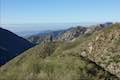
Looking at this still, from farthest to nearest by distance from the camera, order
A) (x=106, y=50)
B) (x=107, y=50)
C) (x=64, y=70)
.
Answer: (x=106, y=50), (x=107, y=50), (x=64, y=70)

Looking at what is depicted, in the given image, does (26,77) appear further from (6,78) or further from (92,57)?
(92,57)

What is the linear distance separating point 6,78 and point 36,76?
22224 mm

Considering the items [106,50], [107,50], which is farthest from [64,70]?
[107,50]

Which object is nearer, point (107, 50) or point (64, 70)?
point (64, 70)

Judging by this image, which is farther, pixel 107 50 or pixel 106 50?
pixel 106 50

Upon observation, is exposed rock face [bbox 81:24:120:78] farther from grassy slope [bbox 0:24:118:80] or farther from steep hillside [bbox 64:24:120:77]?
grassy slope [bbox 0:24:118:80]

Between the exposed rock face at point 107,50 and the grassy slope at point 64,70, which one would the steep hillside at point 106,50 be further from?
the grassy slope at point 64,70

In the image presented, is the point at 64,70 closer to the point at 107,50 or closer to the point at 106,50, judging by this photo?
the point at 106,50

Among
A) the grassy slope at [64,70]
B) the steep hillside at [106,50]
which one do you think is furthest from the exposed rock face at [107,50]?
the grassy slope at [64,70]

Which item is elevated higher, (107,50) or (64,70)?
(107,50)

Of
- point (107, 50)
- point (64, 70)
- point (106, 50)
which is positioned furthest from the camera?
point (106, 50)

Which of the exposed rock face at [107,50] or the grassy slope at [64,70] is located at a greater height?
the exposed rock face at [107,50]

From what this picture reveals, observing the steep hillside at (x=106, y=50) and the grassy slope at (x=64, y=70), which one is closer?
the grassy slope at (x=64, y=70)

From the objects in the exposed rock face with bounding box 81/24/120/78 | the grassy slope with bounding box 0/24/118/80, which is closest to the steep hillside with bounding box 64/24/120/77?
the exposed rock face with bounding box 81/24/120/78
